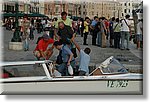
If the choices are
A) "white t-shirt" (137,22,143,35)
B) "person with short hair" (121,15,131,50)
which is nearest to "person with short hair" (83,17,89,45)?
"person with short hair" (121,15,131,50)

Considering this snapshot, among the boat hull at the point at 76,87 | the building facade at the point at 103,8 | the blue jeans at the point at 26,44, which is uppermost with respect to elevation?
the building facade at the point at 103,8

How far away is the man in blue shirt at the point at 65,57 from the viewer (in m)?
3.80

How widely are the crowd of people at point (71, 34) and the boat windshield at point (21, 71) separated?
0.08 m

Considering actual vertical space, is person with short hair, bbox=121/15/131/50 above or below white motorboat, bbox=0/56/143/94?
above

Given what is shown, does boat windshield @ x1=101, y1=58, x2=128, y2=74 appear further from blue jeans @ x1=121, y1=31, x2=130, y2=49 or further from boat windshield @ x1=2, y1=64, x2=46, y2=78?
boat windshield @ x1=2, y1=64, x2=46, y2=78

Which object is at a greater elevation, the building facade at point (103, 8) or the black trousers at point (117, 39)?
the building facade at point (103, 8)

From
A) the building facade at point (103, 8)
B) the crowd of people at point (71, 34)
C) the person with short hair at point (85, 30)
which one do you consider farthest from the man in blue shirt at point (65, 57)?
the building facade at point (103, 8)

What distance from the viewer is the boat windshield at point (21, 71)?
379cm

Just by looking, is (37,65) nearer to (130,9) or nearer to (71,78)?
(71,78)

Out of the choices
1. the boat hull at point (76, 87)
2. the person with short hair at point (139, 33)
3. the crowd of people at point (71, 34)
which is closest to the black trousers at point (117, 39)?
the crowd of people at point (71, 34)

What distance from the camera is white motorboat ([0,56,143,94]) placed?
3781 mm

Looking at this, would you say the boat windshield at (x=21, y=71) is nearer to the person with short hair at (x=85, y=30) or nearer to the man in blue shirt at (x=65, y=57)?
the man in blue shirt at (x=65, y=57)

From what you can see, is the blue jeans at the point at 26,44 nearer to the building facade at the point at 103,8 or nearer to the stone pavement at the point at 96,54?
the stone pavement at the point at 96,54

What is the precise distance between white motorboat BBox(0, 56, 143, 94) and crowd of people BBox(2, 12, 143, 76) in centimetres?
5
